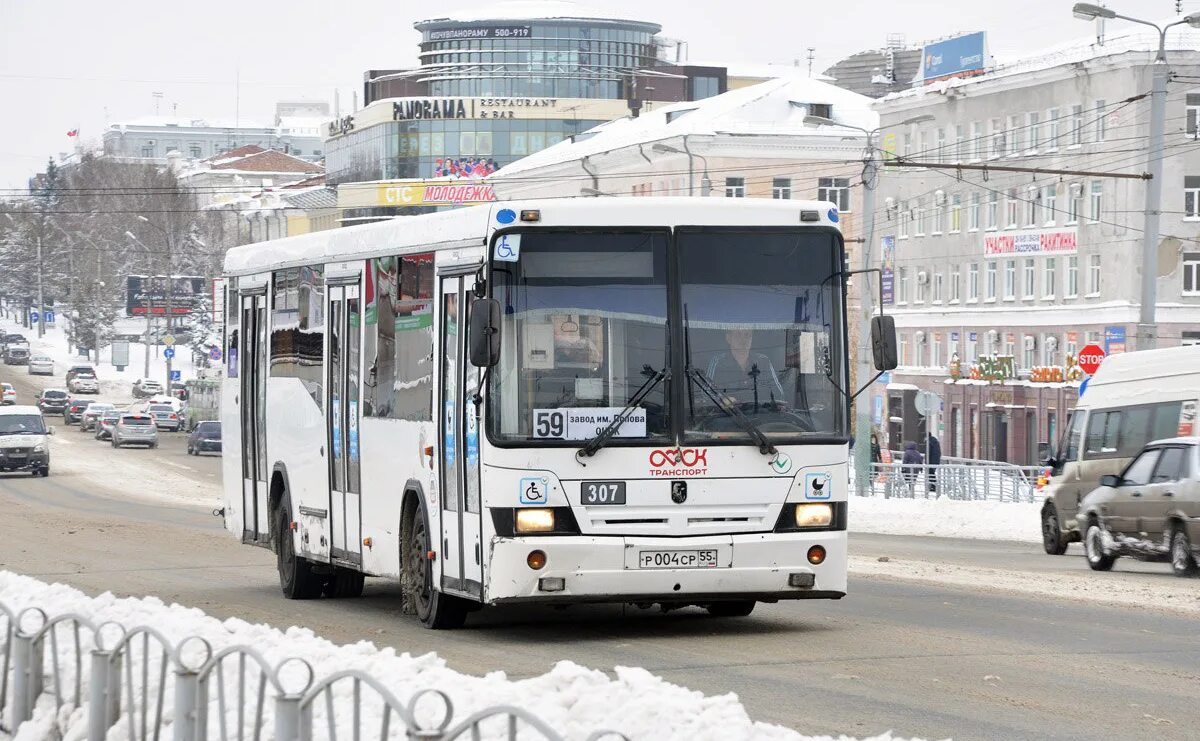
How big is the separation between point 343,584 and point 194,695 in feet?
35.1

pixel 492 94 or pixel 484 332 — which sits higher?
pixel 492 94

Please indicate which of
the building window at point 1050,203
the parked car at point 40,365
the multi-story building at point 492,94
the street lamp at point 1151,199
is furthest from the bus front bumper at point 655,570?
the parked car at point 40,365

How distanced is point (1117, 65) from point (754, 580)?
56790 millimetres

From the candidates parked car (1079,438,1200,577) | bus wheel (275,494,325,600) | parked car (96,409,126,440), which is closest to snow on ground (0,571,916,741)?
bus wheel (275,494,325,600)

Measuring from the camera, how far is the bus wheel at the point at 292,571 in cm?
1817

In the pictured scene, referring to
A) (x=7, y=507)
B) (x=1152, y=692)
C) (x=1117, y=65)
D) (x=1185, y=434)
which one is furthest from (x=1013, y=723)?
(x=1117, y=65)

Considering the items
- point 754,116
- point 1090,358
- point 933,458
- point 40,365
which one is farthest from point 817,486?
point 40,365

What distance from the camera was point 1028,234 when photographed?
7369 centimetres

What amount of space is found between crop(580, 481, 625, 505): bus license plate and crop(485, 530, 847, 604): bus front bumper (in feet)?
0.70

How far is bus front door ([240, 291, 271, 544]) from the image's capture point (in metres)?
19.3

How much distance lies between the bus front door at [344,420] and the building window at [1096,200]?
54.6 metres

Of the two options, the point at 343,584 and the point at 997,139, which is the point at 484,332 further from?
the point at 997,139

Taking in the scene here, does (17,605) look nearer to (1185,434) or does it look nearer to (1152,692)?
(1152,692)

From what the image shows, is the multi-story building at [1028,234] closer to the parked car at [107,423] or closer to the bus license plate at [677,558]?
the parked car at [107,423]
